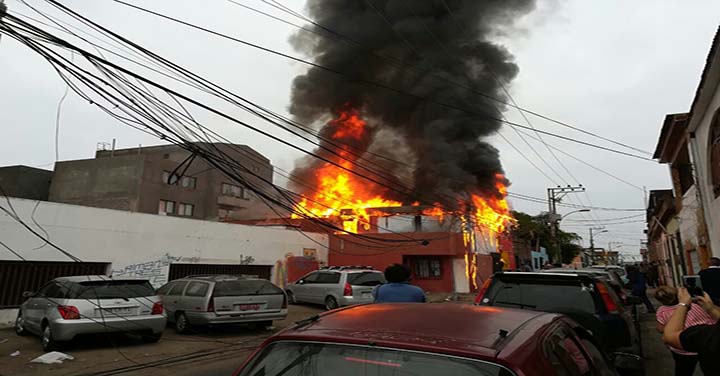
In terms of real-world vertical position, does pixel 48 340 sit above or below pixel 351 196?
below

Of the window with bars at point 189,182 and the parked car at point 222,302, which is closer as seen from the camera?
the parked car at point 222,302

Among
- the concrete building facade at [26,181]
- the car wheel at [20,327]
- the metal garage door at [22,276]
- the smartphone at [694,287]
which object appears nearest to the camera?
the smartphone at [694,287]

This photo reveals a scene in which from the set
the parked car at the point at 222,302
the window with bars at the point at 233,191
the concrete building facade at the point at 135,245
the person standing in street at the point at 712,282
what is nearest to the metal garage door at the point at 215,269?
the concrete building facade at the point at 135,245

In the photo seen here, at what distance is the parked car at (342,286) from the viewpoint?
1397cm

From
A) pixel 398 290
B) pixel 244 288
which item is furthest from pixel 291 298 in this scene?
pixel 398 290

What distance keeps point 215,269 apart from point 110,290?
820 cm

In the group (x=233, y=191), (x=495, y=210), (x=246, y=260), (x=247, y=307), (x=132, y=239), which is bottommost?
(x=247, y=307)

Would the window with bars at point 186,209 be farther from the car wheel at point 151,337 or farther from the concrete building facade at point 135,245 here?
the car wheel at point 151,337

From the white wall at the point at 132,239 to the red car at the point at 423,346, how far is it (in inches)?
470

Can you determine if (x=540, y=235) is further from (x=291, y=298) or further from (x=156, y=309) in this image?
(x=156, y=309)

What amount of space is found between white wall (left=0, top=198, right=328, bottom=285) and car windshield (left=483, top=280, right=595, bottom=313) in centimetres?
1166

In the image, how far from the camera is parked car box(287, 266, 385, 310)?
14.0 metres

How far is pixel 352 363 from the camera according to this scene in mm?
1907

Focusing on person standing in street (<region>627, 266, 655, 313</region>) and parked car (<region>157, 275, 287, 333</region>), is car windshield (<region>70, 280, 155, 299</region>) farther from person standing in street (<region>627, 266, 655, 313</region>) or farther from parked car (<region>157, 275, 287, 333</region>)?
person standing in street (<region>627, 266, 655, 313</region>)
